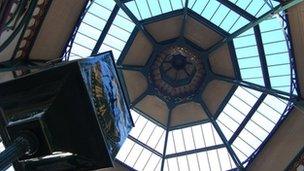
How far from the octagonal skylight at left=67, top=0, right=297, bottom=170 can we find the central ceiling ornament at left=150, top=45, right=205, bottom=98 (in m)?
0.46

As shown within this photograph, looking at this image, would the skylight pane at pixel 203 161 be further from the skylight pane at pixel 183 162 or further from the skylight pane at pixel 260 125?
the skylight pane at pixel 260 125

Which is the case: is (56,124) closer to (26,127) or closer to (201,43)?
(26,127)

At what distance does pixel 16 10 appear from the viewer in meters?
16.8

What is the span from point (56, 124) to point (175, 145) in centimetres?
1297

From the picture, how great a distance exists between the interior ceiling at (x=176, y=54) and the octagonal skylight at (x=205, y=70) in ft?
0.19

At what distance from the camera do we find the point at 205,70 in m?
27.1

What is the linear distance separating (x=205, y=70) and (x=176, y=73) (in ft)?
5.70

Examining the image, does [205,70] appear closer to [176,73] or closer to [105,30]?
[176,73]

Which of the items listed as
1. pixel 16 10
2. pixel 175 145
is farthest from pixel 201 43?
pixel 16 10

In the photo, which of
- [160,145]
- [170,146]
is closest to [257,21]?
[170,146]

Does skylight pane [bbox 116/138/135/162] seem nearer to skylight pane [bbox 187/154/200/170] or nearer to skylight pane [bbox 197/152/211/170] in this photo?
skylight pane [bbox 187/154/200/170]

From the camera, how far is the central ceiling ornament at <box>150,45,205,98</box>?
2709cm

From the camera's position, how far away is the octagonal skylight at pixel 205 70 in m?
23.7

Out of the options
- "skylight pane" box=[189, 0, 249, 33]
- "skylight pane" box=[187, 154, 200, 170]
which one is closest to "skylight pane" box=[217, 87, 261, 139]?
"skylight pane" box=[187, 154, 200, 170]
